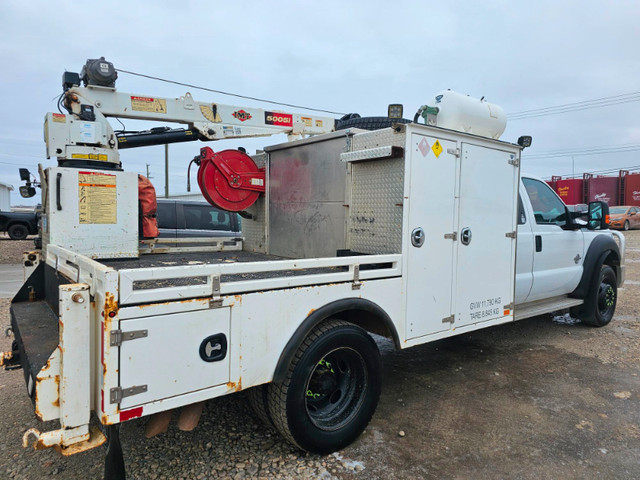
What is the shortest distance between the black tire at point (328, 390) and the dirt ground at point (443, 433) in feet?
0.56

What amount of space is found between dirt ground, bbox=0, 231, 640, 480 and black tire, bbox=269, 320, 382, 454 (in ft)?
0.56

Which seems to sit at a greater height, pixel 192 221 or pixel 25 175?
pixel 25 175

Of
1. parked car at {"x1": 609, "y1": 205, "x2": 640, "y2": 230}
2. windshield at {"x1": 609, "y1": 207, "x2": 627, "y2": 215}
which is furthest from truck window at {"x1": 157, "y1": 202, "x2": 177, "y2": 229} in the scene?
windshield at {"x1": 609, "y1": 207, "x2": 627, "y2": 215}

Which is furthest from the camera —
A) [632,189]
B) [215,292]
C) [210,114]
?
[632,189]

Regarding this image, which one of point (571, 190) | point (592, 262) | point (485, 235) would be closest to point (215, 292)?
point (485, 235)

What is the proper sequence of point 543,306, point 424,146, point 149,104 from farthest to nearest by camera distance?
point 543,306
point 149,104
point 424,146

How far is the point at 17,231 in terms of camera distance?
1658 cm

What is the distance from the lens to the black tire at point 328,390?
258cm

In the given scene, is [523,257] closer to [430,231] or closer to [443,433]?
[430,231]

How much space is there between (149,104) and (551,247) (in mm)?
4841

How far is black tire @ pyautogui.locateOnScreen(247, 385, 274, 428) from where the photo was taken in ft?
8.77

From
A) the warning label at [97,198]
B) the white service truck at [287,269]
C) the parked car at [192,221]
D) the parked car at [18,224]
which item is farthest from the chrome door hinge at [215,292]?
the parked car at [18,224]

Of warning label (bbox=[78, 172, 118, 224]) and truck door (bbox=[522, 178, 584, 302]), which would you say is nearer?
warning label (bbox=[78, 172, 118, 224])

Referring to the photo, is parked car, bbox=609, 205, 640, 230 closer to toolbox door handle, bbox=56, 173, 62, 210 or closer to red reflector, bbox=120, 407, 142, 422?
toolbox door handle, bbox=56, 173, 62, 210
